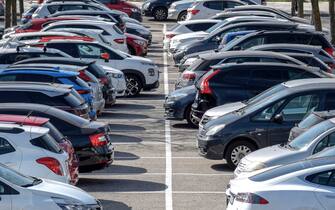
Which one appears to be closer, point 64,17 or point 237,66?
point 237,66

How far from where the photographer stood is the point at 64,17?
39.4m

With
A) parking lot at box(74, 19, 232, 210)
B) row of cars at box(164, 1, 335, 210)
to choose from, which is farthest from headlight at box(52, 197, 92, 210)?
parking lot at box(74, 19, 232, 210)

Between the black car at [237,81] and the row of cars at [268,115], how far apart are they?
0.07 feet

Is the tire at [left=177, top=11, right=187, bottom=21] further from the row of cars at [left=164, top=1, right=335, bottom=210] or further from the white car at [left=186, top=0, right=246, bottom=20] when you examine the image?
the row of cars at [left=164, top=1, right=335, bottom=210]

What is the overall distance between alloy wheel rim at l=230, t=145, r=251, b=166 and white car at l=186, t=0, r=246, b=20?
26.4m

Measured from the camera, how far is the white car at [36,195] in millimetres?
13312

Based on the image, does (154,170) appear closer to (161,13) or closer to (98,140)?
(98,140)

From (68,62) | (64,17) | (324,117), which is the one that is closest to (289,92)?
(324,117)

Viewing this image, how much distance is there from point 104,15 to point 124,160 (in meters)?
21.8

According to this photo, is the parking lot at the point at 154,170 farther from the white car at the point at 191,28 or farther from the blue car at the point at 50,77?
the white car at the point at 191,28

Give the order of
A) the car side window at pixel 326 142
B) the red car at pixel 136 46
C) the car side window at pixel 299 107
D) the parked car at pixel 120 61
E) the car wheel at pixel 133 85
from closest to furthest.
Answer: the car side window at pixel 326 142
the car side window at pixel 299 107
the parked car at pixel 120 61
the car wheel at pixel 133 85
the red car at pixel 136 46

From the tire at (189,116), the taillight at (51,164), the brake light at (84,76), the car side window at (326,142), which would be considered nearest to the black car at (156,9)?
the brake light at (84,76)

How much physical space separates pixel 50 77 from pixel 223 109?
13.6ft

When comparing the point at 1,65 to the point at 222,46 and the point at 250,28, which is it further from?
the point at 250,28
